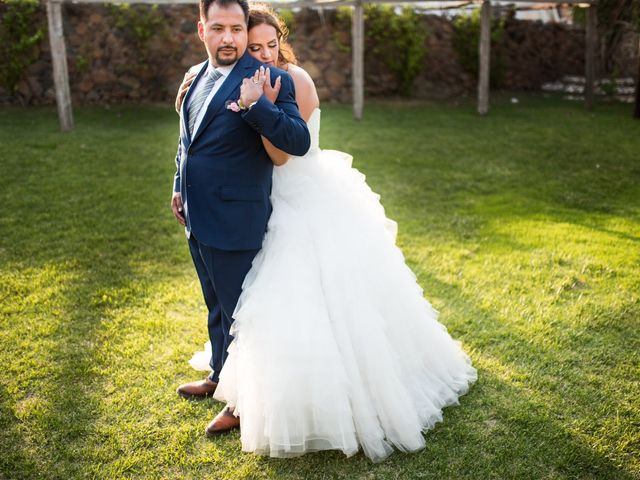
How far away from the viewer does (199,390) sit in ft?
10.2

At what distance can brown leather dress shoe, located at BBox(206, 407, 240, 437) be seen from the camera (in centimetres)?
278

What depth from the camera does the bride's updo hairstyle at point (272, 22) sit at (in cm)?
245

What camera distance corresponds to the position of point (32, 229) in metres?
5.28

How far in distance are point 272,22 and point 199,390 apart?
1832mm

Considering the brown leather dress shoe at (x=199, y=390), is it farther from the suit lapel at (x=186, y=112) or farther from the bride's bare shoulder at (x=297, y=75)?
the bride's bare shoulder at (x=297, y=75)

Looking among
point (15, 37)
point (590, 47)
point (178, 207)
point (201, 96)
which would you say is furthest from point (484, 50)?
point (201, 96)

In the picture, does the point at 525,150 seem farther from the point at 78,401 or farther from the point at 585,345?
the point at 78,401

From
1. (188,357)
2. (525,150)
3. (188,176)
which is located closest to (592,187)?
(525,150)

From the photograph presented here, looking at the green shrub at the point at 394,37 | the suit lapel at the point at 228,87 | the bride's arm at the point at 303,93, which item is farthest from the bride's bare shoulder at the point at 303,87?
the green shrub at the point at 394,37

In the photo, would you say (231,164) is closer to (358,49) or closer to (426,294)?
Answer: (426,294)

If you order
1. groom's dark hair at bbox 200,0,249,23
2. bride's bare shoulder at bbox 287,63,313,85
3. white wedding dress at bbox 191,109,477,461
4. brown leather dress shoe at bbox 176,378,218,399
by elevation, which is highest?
groom's dark hair at bbox 200,0,249,23

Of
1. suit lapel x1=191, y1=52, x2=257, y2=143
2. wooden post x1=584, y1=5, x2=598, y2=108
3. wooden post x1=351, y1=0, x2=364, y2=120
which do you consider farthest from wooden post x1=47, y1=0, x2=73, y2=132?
wooden post x1=584, y1=5, x2=598, y2=108

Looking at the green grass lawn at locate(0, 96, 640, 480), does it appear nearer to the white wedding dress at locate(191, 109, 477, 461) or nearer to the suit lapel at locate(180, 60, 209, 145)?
the white wedding dress at locate(191, 109, 477, 461)

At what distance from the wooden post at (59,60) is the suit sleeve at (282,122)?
24.0 ft
